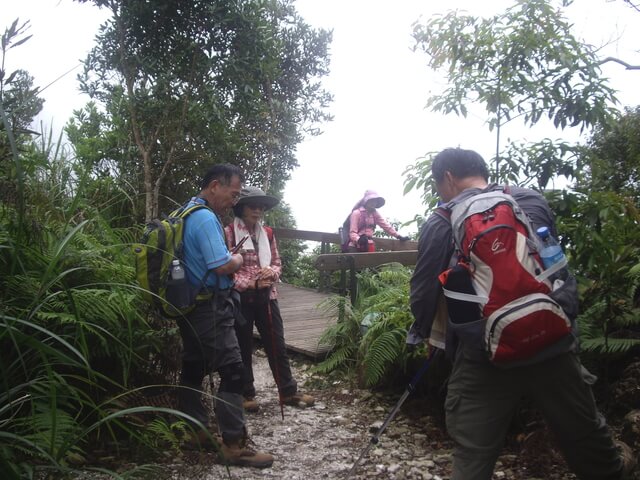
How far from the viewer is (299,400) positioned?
16.1ft

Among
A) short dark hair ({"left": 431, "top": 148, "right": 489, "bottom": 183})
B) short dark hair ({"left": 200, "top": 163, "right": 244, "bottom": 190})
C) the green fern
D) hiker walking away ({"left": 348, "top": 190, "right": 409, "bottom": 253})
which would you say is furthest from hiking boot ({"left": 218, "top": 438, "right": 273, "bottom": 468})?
hiker walking away ({"left": 348, "top": 190, "right": 409, "bottom": 253})

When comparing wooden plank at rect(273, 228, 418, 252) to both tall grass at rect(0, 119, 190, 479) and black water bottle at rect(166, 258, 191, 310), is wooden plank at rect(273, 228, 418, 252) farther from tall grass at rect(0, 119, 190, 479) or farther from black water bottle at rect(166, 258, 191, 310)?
black water bottle at rect(166, 258, 191, 310)

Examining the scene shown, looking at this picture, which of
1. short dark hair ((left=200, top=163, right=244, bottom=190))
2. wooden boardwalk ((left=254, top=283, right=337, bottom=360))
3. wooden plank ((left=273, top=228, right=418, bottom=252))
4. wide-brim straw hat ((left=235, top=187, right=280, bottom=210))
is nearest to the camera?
short dark hair ((left=200, top=163, right=244, bottom=190))

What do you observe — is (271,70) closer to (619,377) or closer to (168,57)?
(168,57)

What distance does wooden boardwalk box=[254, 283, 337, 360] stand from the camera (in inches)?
245

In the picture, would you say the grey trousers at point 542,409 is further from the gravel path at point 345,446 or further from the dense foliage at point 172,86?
the dense foliage at point 172,86

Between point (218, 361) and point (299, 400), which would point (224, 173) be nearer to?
point (218, 361)

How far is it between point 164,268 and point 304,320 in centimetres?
462

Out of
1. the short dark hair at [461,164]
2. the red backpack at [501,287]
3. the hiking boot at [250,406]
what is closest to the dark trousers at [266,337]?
the hiking boot at [250,406]

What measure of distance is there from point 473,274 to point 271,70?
6.63 meters

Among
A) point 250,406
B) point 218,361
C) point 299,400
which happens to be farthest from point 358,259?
point 218,361

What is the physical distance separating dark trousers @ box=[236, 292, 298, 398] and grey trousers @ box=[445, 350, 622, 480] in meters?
2.64

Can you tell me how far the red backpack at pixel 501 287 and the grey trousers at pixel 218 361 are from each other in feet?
5.66

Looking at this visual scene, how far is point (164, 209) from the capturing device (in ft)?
27.1
